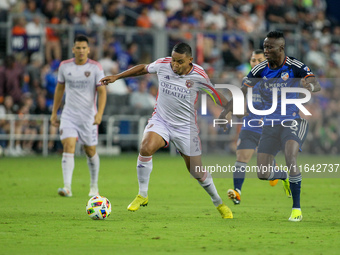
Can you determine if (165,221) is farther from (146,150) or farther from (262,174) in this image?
(262,174)

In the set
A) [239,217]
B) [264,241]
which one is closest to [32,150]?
[239,217]

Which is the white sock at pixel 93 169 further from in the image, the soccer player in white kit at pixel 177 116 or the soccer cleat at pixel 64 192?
the soccer player in white kit at pixel 177 116

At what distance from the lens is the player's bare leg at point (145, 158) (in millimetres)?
8789

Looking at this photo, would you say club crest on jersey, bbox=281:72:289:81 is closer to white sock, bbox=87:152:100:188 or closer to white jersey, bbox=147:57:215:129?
white jersey, bbox=147:57:215:129

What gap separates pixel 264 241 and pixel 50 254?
2175 mm

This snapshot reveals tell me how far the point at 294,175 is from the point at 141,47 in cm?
1470

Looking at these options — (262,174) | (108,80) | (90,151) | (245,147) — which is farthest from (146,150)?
(90,151)

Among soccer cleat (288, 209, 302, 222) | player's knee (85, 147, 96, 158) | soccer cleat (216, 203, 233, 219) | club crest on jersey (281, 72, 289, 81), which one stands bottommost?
soccer cleat (216, 203, 233, 219)

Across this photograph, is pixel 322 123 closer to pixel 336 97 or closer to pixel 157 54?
pixel 336 97

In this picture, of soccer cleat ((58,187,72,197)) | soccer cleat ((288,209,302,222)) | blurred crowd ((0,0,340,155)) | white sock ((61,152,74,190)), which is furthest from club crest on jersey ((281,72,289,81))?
blurred crowd ((0,0,340,155))

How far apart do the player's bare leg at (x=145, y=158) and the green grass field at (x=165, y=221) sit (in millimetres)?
211

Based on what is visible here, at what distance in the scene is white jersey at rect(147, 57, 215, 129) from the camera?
8930 mm

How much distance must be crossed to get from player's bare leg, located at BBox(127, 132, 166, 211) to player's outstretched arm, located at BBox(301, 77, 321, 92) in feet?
6.38

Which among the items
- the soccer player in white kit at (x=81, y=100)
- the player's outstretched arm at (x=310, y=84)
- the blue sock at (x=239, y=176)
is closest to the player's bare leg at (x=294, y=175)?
the player's outstretched arm at (x=310, y=84)
